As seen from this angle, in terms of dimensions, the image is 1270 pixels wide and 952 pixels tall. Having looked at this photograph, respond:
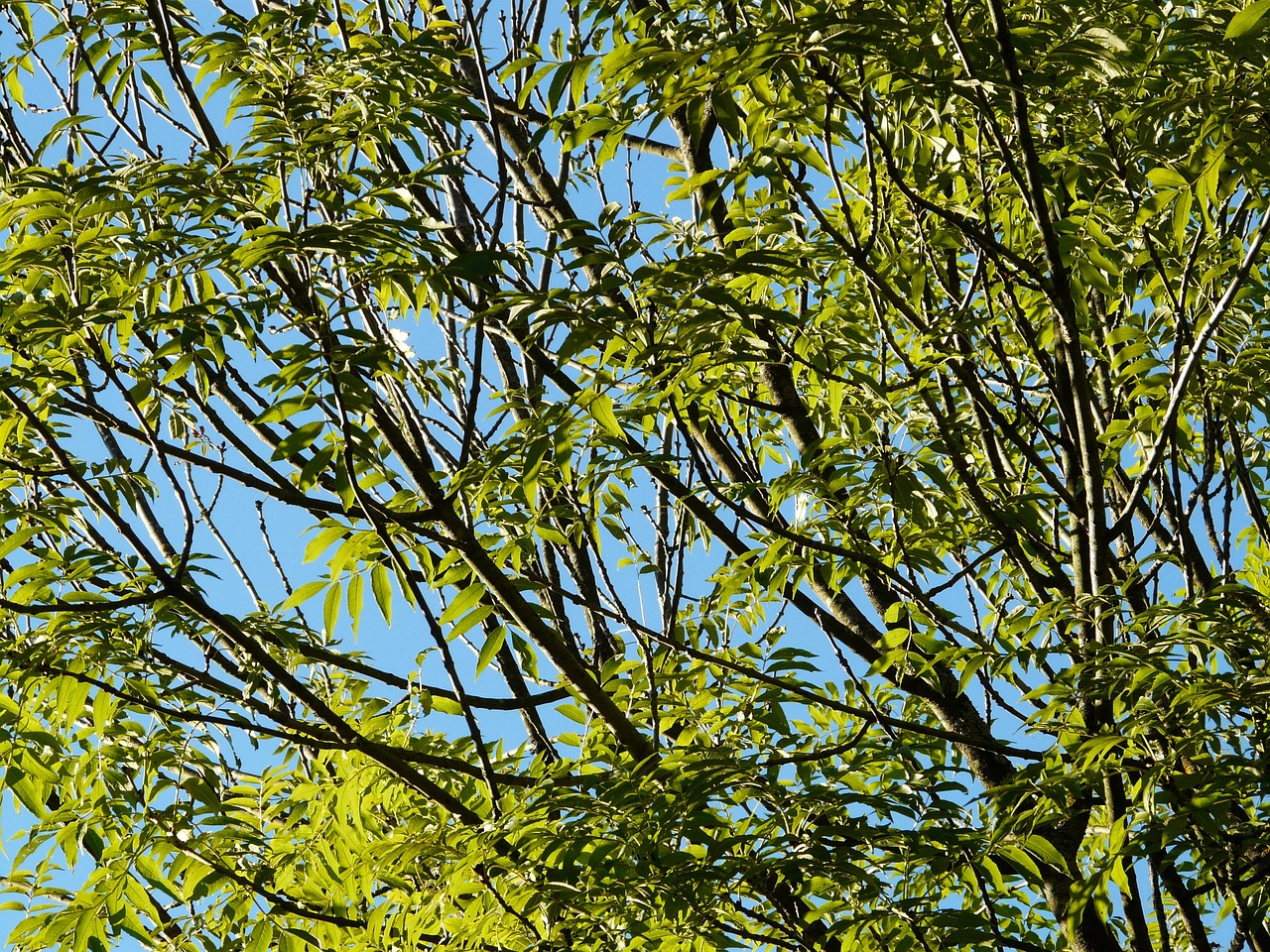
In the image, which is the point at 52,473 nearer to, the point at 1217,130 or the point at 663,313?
the point at 663,313

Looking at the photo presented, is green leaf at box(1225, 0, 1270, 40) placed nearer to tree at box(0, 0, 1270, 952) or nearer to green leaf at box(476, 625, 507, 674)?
tree at box(0, 0, 1270, 952)

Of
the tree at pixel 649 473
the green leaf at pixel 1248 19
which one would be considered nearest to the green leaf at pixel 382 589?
the tree at pixel 649 473

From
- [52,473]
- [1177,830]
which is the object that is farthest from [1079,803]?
Answer: [52,473]

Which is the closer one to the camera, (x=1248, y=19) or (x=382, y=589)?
(x=1248, y=19)

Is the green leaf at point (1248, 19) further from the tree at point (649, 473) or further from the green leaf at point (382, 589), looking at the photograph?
the green leaf at point (382, 589)

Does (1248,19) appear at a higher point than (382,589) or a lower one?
higher

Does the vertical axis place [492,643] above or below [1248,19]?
below

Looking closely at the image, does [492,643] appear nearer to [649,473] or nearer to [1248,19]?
[649,473]

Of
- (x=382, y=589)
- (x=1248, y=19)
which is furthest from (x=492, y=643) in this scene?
(x=1248, y=19)

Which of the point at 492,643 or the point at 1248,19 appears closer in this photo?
the point at 1248,19

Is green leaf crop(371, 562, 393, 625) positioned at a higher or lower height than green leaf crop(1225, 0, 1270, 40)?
lower

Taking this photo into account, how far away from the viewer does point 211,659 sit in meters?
3.36

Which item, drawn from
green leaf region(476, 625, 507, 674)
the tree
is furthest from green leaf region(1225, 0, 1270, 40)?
green leaf region(476, 625, 507, 674)

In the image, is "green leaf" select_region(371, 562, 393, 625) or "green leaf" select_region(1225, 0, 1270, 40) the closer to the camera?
"green leaf" select_region(1225, 0, 1270, 40)
